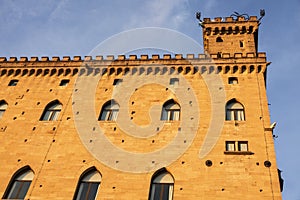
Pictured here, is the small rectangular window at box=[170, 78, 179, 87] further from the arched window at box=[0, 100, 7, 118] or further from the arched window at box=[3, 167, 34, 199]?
the arched window at box=[0, 100, 7, 118]

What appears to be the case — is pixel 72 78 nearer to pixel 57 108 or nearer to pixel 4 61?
pixel 57 108

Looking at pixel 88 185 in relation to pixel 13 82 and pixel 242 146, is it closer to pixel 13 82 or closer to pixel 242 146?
pixel 242 146

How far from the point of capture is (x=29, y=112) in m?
16.5

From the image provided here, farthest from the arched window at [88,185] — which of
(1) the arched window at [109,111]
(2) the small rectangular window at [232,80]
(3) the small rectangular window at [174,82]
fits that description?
(2) the small rectangular window at [232,80]

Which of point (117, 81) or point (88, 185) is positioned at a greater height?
point (117, 81)

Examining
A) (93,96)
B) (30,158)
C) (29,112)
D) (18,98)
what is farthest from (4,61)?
(30,158)

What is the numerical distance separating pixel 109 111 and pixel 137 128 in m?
2.03

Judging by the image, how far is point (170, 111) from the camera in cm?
1591

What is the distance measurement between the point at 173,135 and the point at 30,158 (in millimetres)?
6113

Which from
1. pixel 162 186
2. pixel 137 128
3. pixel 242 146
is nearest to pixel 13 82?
pixel 137 128

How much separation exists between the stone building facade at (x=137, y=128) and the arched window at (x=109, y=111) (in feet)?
0.22

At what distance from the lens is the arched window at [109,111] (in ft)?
52.2

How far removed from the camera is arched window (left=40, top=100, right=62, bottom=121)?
1622cm

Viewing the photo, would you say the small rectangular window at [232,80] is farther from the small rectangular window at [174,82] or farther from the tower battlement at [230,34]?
the tower battlement at [230,34]
